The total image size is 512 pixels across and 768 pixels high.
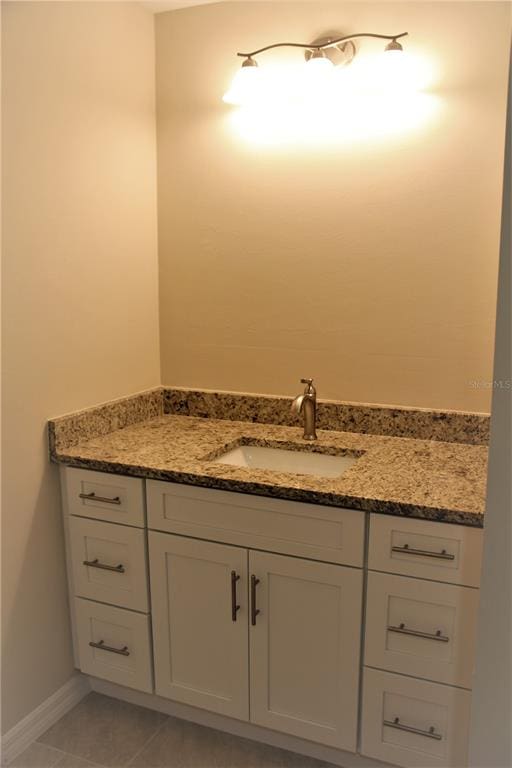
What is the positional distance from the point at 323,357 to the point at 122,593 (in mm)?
1021

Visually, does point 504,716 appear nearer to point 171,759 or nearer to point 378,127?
point 171,759

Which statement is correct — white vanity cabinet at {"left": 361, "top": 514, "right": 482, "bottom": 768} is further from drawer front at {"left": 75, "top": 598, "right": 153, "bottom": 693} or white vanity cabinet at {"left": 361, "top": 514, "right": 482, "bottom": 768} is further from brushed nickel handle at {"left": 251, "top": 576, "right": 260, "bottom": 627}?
drawer front at {"left": 75, "top": 598, "right": 153, "bottom": 693}

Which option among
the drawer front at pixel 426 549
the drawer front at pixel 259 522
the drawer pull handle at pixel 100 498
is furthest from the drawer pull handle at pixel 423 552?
the drawer pull handle at pixel 100 498

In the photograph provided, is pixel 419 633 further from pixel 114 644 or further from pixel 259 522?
pixel 114 644

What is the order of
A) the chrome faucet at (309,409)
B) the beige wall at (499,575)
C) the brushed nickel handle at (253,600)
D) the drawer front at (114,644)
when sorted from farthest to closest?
the chrome faucet at (309,409)
the drawer front at (114,644)
the brushed nickel handle at (253,600)
the beige wall at (499,575)

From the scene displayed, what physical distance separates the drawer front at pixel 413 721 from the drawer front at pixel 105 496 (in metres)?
0.79

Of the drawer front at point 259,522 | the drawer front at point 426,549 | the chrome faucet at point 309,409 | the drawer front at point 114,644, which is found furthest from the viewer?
the chrome faucet at point 309,409

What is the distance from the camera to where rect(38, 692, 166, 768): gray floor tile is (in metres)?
1.82

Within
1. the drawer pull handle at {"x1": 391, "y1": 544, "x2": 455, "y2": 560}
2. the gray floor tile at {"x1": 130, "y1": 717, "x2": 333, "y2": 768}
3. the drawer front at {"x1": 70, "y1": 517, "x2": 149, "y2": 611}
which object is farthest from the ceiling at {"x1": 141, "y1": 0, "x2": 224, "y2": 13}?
the gray floor tile at {"x1": 130, "y1": 717, "x2": 333, "y2": 768}

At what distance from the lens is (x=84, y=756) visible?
1.81 m

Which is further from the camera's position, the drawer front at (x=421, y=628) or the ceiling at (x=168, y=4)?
the ceiling at (x=168, y=4)

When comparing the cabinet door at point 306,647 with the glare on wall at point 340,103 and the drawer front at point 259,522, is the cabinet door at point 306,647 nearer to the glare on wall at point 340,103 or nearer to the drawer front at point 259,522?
the drawer front at point 259,522

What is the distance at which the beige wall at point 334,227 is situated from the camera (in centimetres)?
183

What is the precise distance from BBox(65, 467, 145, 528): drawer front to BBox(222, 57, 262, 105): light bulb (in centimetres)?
126
